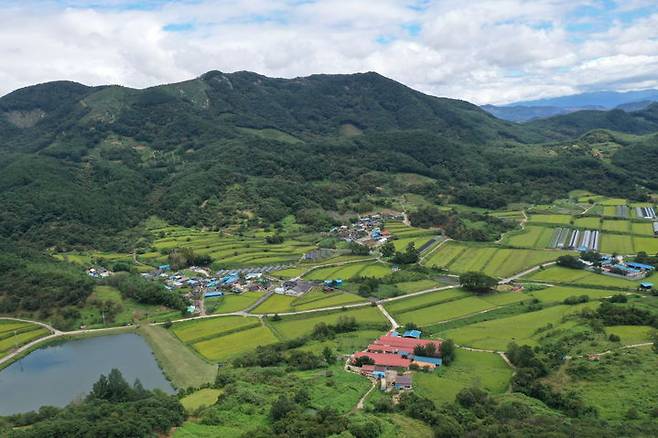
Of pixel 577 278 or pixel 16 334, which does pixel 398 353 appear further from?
pixel 16 334

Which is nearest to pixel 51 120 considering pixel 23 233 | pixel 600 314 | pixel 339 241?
pixel 23 233

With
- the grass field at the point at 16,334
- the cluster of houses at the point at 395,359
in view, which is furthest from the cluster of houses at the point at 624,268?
the grass field at the point at 16,334

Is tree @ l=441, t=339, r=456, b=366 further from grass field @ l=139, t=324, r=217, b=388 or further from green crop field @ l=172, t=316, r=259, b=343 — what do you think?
green crop field @ l=172, t=316, r=259, b=343

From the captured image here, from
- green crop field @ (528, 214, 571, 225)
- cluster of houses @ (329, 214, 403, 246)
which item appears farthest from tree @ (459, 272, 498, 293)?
green crop field @ (528, 214, 571, 225)

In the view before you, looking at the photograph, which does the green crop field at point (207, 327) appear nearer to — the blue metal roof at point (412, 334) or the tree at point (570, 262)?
the blue metal roof at point (412, 334)

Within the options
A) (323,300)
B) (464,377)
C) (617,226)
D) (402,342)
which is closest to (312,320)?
(323,300)

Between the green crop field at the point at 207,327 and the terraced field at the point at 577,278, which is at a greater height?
the green crop field at the point at 207,327
